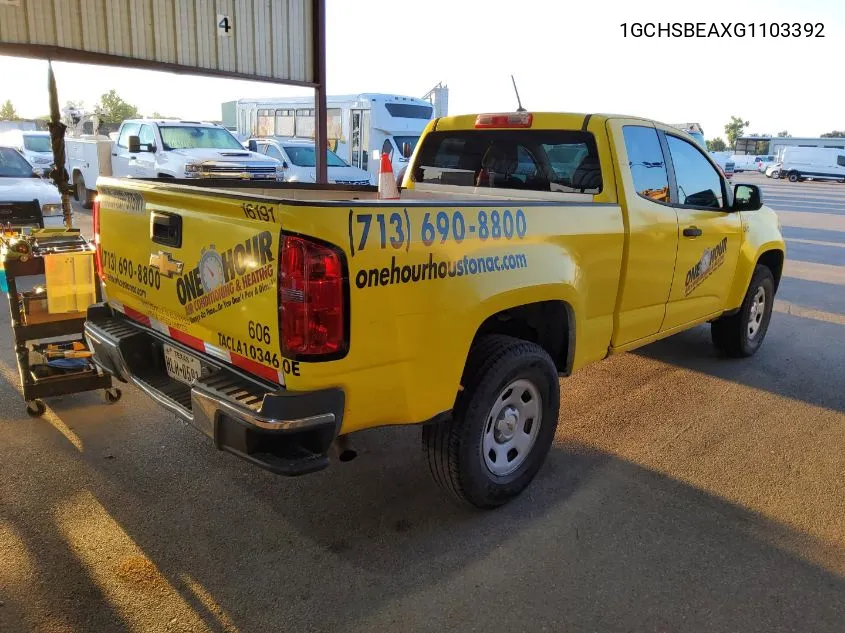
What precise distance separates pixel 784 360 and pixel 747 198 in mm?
1797

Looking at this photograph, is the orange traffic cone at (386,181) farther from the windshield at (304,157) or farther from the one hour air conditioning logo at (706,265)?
the windshield at (304,157)

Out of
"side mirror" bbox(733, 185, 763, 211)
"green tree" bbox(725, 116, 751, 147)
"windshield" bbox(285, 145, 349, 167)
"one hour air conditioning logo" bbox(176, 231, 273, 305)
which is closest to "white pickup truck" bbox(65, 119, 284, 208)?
"windshield" bbox(285, 145, 349, 167)

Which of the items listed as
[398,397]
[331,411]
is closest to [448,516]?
[398,397]

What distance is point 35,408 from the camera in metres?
4.31

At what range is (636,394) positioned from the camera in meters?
5.12

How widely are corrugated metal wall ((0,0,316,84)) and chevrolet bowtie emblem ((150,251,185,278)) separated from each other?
4.58 m

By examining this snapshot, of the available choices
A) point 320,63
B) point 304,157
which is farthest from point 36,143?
point 320,63

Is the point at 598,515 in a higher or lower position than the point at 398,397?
lower

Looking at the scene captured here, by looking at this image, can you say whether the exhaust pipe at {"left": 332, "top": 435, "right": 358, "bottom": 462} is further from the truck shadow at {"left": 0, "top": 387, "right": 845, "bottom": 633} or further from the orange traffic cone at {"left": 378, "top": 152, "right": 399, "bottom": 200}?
the orange traffic cone at {"left": 378, "top": 152, "right": 399, "bottom": 200}

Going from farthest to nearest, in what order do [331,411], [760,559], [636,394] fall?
1. [636,394]
2. [760,559]
3. [331,411]

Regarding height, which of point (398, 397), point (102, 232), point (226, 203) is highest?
point (226, 203)

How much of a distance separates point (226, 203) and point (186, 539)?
1552 mm

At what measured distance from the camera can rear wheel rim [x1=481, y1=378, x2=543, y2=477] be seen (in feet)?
10.9

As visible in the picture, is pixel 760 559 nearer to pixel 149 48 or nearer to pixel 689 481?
pixel 689 481
